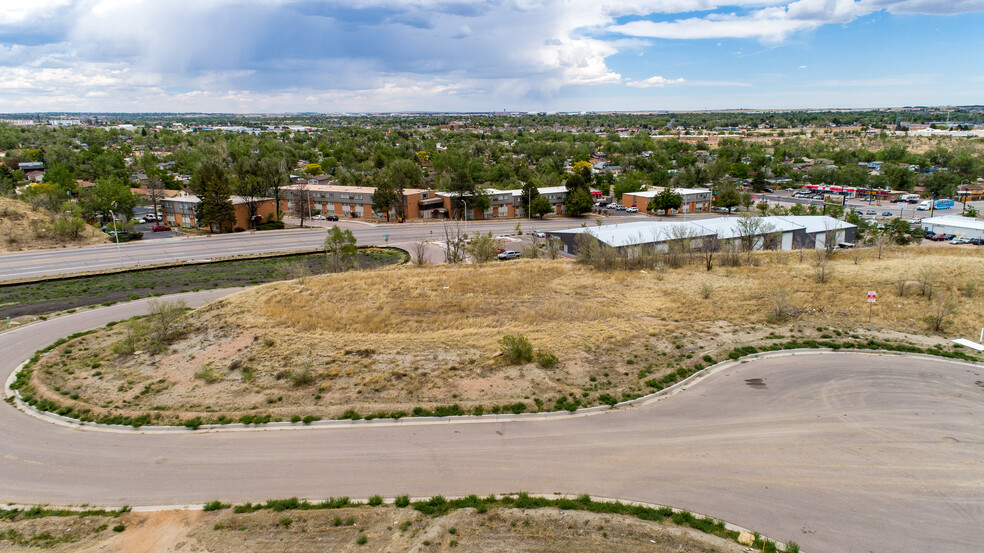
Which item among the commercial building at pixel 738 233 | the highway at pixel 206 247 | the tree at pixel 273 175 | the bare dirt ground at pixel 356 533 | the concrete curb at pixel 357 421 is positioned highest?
the tree at pixel 273 175

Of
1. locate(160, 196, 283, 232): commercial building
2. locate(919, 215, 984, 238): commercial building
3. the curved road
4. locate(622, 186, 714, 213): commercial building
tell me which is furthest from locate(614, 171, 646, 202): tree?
the curved road

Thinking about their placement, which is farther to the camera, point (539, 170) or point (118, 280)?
point (539, 170)

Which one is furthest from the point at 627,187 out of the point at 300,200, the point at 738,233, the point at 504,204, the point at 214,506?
the point at 214,506

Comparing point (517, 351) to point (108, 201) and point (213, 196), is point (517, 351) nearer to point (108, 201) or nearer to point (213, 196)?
point (213, 196)

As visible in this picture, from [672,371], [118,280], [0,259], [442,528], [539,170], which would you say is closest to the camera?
[442,528]

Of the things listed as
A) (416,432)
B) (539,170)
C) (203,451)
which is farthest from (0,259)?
(539,170)

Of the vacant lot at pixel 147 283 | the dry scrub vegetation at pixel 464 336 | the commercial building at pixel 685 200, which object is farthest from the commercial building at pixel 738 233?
the commercial building at pixel 685 200

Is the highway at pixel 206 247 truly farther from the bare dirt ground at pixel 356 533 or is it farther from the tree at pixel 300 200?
the bare dirt ground at pixel 356 533

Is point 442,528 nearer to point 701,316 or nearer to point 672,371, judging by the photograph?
point 672,371
